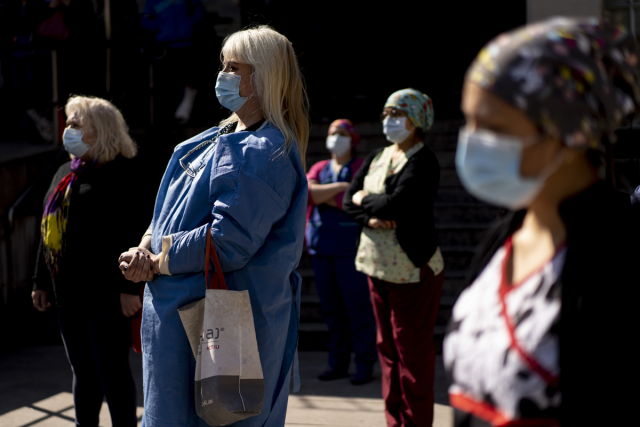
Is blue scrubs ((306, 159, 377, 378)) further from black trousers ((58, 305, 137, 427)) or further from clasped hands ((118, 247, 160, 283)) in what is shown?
clasped hands ((118, 247, 160, 283))

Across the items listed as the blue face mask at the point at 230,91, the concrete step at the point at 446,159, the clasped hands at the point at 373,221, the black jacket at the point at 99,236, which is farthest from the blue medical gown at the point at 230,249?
the concrete step at the point at 446,159

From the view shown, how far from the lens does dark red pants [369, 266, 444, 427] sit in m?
3.87

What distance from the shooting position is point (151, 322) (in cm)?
246

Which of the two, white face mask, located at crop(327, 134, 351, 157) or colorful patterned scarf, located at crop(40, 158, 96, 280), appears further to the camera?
white face mask, located at crop(327, 134, 351, 157)

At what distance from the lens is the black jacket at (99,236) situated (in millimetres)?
3328

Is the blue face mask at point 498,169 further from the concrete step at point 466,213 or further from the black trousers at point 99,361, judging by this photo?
the concrete step at point 466,213

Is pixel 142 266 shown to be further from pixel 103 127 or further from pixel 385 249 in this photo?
pixel 385 249

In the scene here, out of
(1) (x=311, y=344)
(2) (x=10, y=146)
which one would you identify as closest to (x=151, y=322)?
(1) (x=311, y=344)

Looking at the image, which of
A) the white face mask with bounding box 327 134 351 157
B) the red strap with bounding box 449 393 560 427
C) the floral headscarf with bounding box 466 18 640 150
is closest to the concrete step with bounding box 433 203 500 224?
the white face mask with bounding box 327 134 351 157

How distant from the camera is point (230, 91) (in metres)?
2.62

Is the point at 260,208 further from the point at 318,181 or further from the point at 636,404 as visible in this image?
the point at 318,181

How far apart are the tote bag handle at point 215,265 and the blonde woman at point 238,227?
20 mm

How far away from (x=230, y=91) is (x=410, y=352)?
1947 mm

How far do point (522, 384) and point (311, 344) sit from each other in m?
5.00
